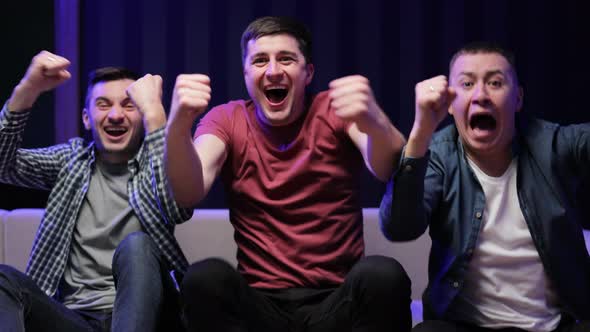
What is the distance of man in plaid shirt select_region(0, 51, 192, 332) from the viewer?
5.05ft

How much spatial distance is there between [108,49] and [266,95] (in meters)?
0.86

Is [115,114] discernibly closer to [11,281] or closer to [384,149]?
[11,281]

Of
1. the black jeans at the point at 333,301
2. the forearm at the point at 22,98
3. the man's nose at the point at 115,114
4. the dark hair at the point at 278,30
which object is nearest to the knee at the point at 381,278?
the black jeans at the point at 333,301

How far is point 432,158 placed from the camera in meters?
1.67

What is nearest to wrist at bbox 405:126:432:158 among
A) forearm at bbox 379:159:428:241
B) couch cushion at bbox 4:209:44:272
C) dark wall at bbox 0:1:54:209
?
forearm at bbox 379:159:428:241

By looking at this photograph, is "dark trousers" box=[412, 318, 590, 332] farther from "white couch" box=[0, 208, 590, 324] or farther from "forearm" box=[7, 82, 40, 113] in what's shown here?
"forearm" box=[7, 82, 40, 113]

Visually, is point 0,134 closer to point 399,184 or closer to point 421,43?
point 399,184

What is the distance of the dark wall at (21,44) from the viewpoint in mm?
2336

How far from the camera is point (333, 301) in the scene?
1502 mm

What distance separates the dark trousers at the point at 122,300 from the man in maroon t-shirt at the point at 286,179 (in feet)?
0.33

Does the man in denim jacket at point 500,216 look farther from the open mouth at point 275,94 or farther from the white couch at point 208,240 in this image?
the white couch at point 208,240

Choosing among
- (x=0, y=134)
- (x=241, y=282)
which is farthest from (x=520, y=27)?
(x=0, y=134)

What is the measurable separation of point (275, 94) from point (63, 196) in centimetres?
61

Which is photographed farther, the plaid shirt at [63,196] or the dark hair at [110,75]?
the dark hair at [110,75]
